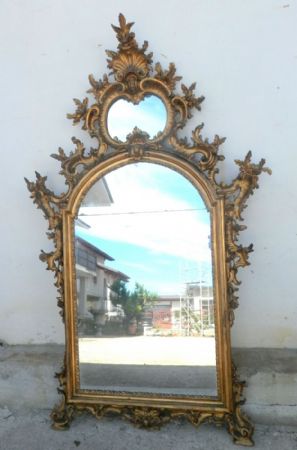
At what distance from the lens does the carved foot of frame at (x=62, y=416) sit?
62.1 inches

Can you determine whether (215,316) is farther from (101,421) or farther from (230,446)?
(101,421)

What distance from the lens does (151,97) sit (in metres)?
1.57

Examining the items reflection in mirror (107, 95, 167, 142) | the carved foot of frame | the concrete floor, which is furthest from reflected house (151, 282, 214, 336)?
reflection in mirror (107, 95, 167, 142)

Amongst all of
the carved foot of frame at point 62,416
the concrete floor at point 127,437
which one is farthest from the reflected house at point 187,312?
the carved foot of frame at point 62,416

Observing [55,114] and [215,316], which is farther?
[55,114]

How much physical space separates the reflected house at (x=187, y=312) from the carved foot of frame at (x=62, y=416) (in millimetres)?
514

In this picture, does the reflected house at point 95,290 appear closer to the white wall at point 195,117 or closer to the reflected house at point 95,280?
the reflected house at point 95,280

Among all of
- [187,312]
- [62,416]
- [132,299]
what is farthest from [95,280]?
[62,416]

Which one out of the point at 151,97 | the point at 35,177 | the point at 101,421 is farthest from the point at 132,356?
the point at 151,97

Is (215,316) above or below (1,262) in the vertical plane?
below

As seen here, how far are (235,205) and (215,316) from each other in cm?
45

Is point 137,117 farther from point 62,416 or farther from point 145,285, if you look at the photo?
point 62,416

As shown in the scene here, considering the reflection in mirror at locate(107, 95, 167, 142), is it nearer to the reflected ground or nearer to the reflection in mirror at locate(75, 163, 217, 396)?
the reflection in mirror at locate(75, 163, 217, 396)

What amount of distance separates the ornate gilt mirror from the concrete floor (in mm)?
56
